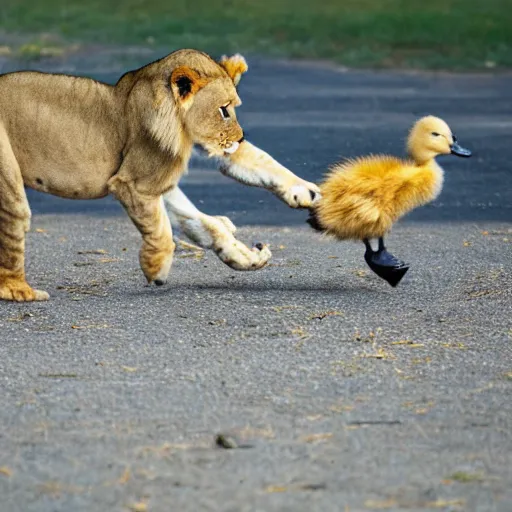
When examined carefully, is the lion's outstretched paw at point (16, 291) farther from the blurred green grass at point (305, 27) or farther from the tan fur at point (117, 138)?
the blurred green grass at point (305, 27)

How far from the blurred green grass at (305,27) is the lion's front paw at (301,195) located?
39.9 ft

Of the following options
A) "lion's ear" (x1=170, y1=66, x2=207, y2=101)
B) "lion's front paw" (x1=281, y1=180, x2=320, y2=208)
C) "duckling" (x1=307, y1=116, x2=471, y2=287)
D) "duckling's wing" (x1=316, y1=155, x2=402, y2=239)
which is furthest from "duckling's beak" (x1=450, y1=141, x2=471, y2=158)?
"lion's ear" (x1=170, y1=66, x2=207, y2=101)

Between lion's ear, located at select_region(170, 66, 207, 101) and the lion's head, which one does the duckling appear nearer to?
the lion's head

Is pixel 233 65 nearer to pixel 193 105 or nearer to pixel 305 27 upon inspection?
pixel 193 105

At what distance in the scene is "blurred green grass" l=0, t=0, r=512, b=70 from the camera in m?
20.2

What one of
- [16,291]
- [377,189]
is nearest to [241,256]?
[377,189]

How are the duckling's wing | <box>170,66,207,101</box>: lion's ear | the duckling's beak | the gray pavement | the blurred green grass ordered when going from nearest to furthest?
1. the gray pavement
2. <box>170,66,207,101</box>: lion's ear
3. the duckling's wing
4. the duckling's beak
5. the blurred green grass

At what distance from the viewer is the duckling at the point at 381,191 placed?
21.8 feet

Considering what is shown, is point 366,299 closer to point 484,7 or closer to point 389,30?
point 389,30

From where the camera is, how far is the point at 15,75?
6781 millimetres

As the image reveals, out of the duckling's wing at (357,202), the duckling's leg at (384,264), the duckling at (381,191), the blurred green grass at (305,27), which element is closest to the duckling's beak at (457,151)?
the duckling at (381,191)

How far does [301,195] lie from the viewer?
6684mm

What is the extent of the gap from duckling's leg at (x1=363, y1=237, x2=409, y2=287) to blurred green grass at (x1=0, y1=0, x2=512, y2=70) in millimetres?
12010

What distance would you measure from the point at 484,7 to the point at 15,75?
21227mm
